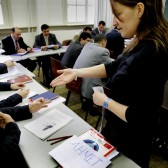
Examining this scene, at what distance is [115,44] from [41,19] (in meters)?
2.56

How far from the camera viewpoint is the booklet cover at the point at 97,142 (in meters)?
1.00

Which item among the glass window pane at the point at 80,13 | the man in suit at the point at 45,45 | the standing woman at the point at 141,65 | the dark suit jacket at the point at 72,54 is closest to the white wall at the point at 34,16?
the glass window pane at the point at 80,13

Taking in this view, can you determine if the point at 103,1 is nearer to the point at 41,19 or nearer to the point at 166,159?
the point at 41,19

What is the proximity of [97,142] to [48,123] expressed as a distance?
0.40 meters

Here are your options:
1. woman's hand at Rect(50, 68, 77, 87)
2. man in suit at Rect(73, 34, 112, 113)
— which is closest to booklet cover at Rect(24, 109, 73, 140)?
woman's hand at Rect(50, 68, 77, 87)

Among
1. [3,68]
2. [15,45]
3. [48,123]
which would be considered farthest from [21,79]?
[15,45]

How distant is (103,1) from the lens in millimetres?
6391

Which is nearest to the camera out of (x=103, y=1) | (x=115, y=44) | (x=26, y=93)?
(x=26, y=93)

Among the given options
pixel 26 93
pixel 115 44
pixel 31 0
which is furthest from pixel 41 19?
pixel 26 93

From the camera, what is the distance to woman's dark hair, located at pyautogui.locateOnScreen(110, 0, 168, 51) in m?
0.72

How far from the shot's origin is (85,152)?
3.19ft

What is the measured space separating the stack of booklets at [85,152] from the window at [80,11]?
5.72 metres

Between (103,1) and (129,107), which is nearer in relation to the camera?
(129,107)

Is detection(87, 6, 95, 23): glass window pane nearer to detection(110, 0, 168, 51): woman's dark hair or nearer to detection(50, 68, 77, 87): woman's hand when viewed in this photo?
detection(50, 68, 77, 87): woman's hand
